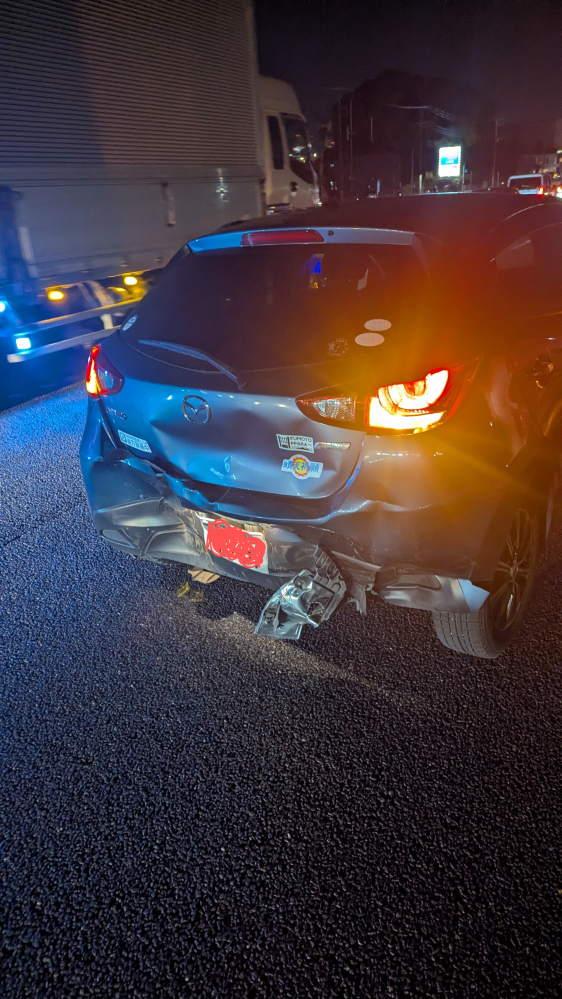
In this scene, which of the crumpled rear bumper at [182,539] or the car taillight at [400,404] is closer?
the car taillight at [400,404]

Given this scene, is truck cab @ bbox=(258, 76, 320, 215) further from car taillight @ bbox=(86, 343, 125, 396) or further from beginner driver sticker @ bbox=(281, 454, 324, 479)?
beginner driver sticker @ bbox=(281, 454, 324, 479)

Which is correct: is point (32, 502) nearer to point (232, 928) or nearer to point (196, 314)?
point (196, 314)

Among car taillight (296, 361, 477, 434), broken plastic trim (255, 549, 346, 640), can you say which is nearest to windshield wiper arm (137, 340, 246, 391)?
car taillight (296, 361, 477, 434)

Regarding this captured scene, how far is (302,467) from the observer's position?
79.0 inches

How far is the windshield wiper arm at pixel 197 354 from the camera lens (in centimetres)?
207

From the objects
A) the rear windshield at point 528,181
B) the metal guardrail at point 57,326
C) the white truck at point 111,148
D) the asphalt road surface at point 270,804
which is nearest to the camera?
the asphalt road surface at point 270,804

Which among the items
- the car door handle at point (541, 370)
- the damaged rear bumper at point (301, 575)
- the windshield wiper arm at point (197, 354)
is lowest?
the damaged rear bumper at point (301, 575)

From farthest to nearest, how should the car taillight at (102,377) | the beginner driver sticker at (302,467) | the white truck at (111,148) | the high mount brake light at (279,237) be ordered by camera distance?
the white truck at (111,148) → the car taillight at (102,377) → the high mount brake light at (279,237) → the beginner driver sticker at (302,467)

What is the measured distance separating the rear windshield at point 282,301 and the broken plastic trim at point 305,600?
0.71 metres

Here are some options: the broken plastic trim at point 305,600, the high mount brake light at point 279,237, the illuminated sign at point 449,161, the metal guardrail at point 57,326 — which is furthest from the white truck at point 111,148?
→ the illuminated sign at point 449,161

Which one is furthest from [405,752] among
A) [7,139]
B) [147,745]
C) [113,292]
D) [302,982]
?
[7,139]

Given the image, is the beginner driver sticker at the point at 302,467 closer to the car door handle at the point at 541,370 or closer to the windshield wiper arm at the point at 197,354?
the windshield wiper arm at the point at 197,354

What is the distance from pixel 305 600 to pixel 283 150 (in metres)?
11.5

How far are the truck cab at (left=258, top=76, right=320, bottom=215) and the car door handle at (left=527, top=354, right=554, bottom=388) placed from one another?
9.73 metres
